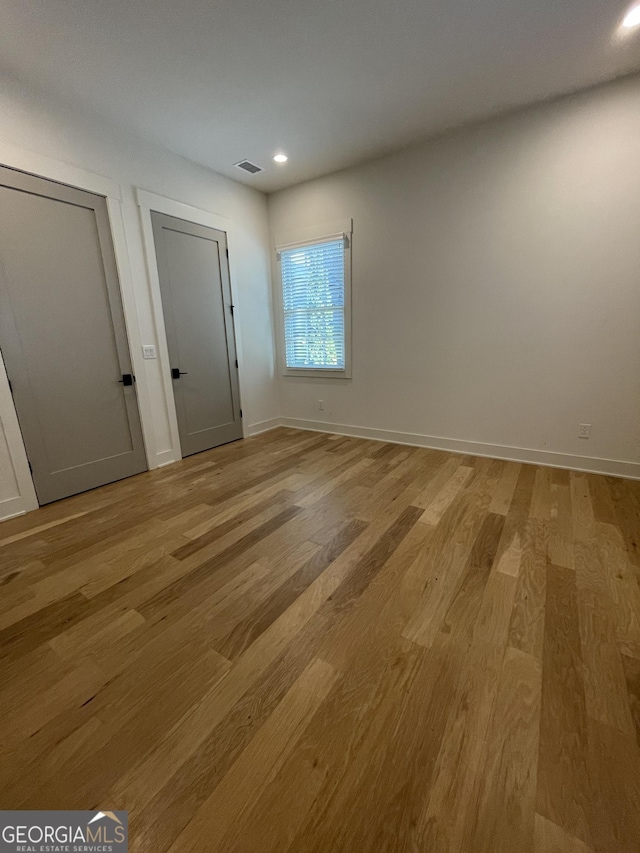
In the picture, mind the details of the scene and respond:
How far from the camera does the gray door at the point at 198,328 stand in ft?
11.2

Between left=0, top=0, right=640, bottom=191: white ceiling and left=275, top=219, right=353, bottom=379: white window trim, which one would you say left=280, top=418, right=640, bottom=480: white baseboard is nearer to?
left=275, top=219, right=353, bottom=379: white window trim

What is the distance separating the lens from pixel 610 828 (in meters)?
0.86

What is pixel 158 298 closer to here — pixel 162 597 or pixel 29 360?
pixel 29 360

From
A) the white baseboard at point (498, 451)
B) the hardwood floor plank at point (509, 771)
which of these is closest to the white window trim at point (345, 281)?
the white baseboard at point (498, 451)

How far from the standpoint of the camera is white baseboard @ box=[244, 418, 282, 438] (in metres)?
4.53

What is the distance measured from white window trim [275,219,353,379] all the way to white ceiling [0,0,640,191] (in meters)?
0.93

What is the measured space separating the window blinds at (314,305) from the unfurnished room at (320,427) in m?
0.04

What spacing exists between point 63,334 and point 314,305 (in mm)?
2649

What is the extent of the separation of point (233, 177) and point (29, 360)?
115 inches

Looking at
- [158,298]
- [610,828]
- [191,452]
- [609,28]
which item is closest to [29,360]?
[158,298]

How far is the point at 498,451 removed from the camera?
3.44 m

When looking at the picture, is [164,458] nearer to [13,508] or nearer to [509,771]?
[13,508]

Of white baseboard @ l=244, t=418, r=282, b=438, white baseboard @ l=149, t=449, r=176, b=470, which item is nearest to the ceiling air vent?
white baseboard @ l=244, t=418, r=282, b=438

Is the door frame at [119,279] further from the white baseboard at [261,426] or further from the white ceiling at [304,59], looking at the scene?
the white baseboard at [261,426]
